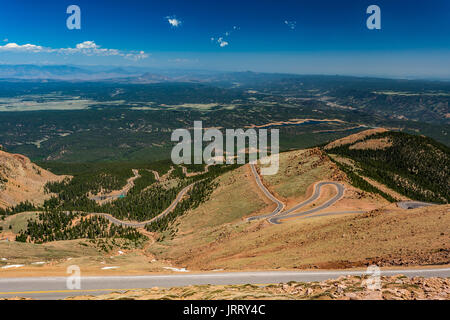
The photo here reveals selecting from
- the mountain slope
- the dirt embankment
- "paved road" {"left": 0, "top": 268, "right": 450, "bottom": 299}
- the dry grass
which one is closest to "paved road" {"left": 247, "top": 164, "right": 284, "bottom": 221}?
the dry grass

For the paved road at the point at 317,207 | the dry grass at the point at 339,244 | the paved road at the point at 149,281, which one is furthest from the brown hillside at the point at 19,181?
the paved road at the point at 317,207

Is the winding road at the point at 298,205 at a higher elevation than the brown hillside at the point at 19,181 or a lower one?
higher

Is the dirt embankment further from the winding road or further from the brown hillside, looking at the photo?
the brown hillside

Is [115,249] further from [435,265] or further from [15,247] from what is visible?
[435,265]

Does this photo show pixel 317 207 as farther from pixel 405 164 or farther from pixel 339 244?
pixel 405 164

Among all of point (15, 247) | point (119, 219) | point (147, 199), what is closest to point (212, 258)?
point (15, 247)

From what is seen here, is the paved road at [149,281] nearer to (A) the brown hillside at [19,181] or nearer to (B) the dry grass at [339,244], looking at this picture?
(B) the dry grass at [339,244]
